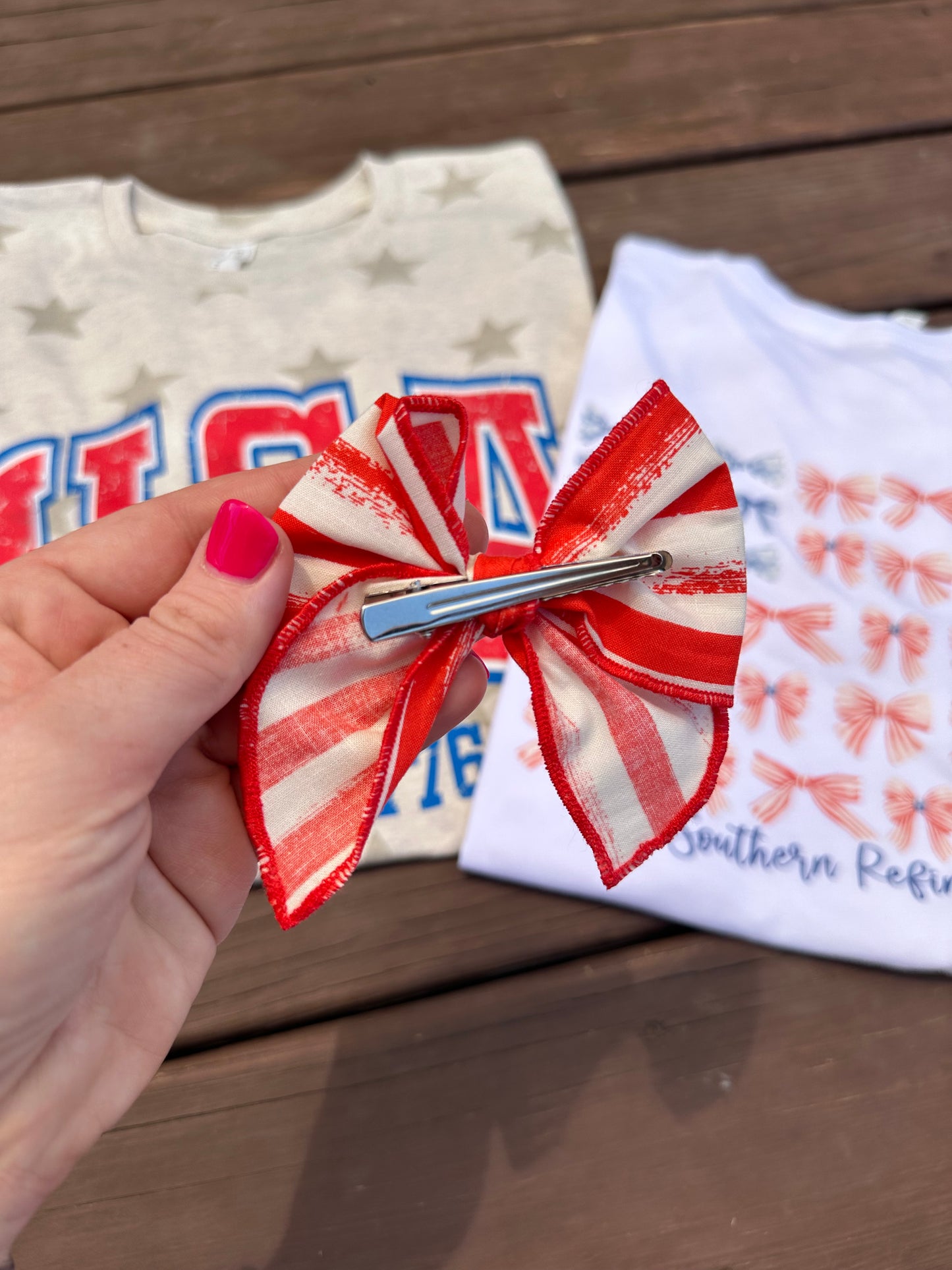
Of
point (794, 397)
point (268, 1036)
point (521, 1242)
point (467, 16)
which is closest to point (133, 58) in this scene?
point (467, 16)

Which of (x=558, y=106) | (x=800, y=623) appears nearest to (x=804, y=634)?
(x=800, y=623)

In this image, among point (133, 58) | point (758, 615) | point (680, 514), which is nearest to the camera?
point (680, 514)

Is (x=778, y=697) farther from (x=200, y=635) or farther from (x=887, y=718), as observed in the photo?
(x=200, y=635)

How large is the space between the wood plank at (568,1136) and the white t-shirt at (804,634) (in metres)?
0.04

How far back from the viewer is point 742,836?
48cm

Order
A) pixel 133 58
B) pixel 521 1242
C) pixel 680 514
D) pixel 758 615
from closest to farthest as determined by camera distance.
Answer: pixel 680 514 → pixel 521 1242 → pixel 758 615 → pixel 133 58

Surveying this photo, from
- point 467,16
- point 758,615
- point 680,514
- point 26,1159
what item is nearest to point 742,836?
point 758,615

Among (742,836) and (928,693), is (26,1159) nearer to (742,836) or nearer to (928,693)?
(742,836)

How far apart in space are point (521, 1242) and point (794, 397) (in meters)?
0.50

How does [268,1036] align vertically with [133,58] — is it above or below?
below

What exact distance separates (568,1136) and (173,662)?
0.32m

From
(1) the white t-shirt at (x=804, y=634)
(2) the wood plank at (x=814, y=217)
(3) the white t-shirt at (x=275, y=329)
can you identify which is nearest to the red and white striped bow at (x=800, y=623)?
(1) the white t-shirt at (x=804, y=634)

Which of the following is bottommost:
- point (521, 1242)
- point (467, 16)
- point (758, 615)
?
point (521, 1242)

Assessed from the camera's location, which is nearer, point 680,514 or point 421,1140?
point 680,514
